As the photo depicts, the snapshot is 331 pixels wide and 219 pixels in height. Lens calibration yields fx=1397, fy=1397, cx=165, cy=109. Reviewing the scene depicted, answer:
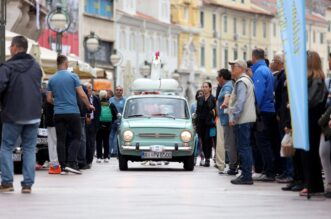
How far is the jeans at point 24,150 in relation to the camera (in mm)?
17953

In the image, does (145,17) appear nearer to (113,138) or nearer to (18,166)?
(113,138)

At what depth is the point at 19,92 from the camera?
1800 centimetres

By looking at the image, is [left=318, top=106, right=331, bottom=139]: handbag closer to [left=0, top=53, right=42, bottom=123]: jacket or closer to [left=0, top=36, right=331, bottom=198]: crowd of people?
[left=0, top=36, right=331, bottom=198]: crowd of people

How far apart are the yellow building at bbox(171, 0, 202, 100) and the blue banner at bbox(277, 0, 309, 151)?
104 m

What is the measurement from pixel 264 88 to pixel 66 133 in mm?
4198

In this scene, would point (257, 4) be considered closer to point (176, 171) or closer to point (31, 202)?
point (176, 171)

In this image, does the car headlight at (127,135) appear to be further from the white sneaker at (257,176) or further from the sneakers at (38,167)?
the white sneaker at (257,176)

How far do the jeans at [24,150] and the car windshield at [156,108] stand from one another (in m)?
10.3

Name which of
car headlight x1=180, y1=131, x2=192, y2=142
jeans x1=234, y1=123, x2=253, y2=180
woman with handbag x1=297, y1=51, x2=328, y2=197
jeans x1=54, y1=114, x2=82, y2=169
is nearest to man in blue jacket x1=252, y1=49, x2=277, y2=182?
jeans x1=234, y1=123, x2=253, y2=180

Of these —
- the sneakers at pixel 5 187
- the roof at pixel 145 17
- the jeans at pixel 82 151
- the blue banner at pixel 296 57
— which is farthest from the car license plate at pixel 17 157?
the roof at pixel 145 17

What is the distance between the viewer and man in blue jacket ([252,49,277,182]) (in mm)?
21797

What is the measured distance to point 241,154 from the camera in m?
20.8

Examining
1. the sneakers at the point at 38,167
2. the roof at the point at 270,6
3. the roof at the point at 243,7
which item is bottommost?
the sneakers at the point at 38,167

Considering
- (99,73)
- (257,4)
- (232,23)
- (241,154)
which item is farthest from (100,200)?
(257,4)
